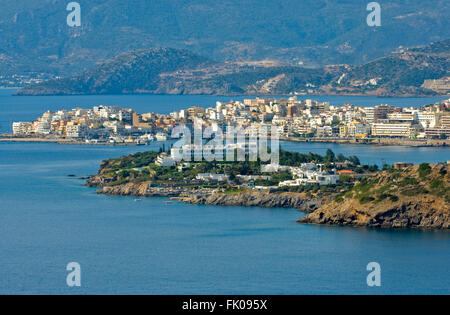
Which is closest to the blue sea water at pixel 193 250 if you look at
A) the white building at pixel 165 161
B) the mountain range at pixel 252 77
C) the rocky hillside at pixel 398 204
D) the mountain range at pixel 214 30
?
the rocky hillside at pixel 398 204

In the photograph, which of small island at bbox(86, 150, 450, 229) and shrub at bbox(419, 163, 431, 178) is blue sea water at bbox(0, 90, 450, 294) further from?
shrub at bbox(419, 163, 431, 178)

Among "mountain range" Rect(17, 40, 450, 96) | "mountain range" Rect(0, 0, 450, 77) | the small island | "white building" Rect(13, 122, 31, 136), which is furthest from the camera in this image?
"mountain range" Rect(0, 0, 450, 77)

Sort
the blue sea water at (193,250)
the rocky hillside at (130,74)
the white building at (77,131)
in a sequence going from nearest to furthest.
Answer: the blue sea water at (193,250) → the white building at (77,131) → the rocky hillside at (130,74)

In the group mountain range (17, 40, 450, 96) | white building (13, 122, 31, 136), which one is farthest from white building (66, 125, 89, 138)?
mountain range (17, 40, 450, 96)

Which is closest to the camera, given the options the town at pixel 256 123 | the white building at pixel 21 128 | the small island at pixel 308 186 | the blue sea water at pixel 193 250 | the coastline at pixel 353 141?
the blue sea water at pixel 193 250

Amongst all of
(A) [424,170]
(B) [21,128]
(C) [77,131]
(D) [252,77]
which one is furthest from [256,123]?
(D) [252,77]

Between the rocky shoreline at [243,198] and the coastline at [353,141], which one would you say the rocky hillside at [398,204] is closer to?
the rocky shoreline at [243,198]
